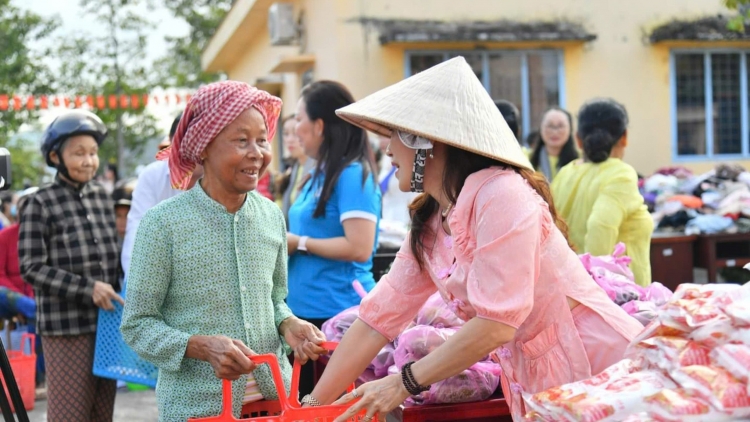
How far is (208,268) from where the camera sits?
2.69m

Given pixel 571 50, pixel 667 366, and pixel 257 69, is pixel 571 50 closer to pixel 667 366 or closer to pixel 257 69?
pixel 257 69

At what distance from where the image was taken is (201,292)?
269 centimetres

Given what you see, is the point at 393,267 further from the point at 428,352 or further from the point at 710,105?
the point at 710,105

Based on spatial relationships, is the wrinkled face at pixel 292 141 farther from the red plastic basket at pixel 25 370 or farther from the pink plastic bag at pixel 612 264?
the pink plastic bag at pixel 612 264

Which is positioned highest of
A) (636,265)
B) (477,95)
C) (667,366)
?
(477,95)

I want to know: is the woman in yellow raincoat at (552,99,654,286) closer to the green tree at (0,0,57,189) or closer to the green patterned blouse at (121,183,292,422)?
the green patterned blouse at (121,183,292,422)

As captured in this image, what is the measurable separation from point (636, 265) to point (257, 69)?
14427 mm

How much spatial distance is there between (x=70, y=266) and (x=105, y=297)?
29 centimetres

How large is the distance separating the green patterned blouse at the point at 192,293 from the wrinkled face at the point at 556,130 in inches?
179

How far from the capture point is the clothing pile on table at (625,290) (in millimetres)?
3223

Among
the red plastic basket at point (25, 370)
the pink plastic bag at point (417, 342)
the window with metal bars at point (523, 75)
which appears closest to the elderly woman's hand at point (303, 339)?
the pink plastic bag at point (417, 342)

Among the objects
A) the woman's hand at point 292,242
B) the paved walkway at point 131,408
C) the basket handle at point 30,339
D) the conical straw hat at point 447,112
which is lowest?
the paved walkway at point 131,408

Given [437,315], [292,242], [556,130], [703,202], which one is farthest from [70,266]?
[703,202]

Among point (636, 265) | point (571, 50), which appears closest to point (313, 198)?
point (636, 265)
